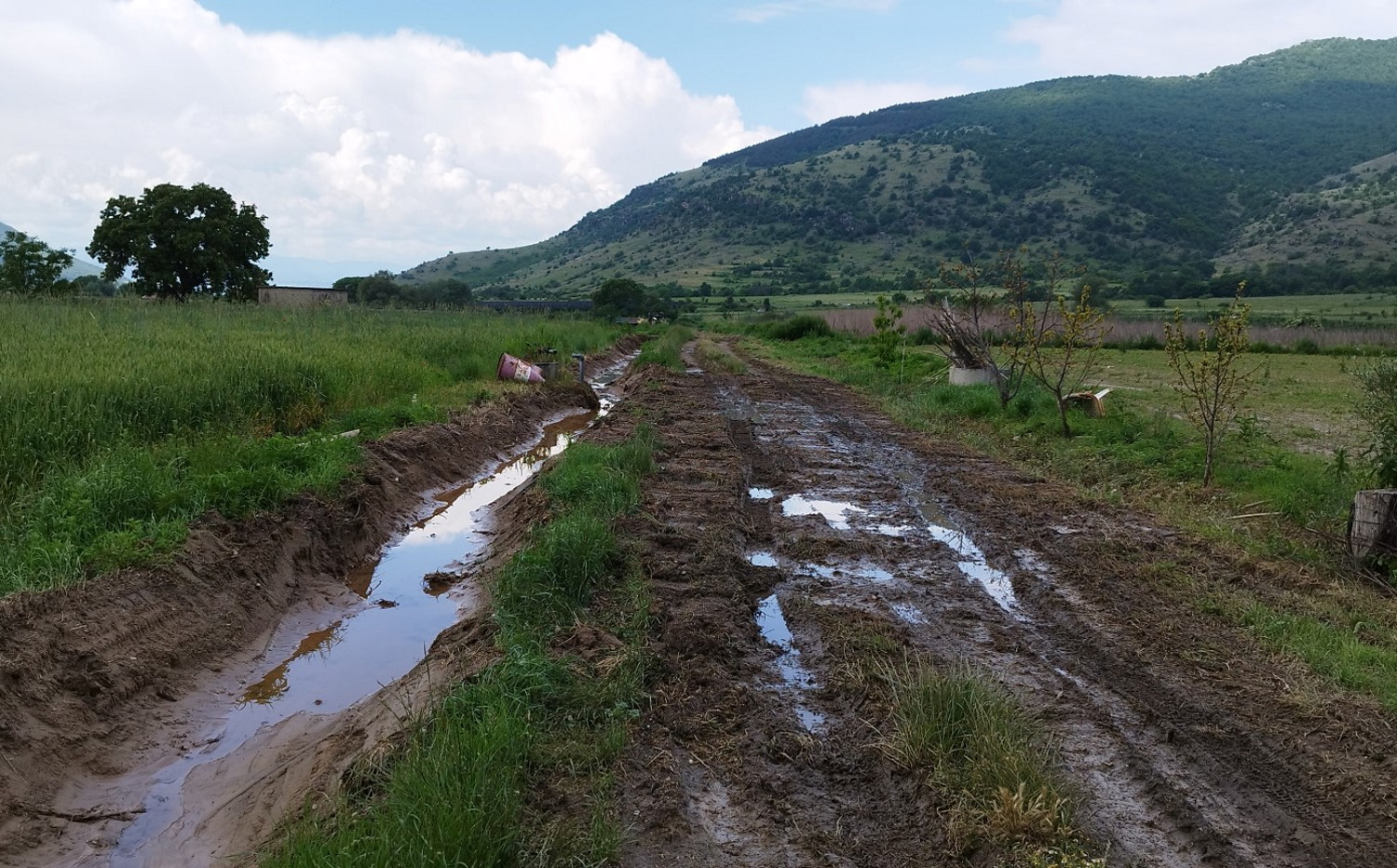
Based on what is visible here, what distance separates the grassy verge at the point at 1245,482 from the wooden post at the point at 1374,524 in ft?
0.68

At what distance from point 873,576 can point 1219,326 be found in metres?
6.20

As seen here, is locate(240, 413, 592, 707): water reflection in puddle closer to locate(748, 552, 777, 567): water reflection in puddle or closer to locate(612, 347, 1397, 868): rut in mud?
locate(612, 347, 1397, 868): rut in mud

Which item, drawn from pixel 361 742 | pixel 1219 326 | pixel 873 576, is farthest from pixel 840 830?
pixel 1219 326

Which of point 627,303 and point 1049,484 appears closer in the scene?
point 1049,484

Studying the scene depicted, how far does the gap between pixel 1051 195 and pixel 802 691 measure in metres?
121

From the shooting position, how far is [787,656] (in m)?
5.65

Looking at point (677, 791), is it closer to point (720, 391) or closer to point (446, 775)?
point (446, 775)

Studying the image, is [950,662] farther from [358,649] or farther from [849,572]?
[358,649]

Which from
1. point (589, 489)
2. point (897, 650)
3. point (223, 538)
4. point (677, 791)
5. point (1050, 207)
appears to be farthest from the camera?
point (1050, 207)

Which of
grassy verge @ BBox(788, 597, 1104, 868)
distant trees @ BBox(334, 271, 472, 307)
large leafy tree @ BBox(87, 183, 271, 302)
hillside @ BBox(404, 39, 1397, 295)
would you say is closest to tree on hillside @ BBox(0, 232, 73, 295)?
large leafy tree @ BBox(87, 183, 271, 302)

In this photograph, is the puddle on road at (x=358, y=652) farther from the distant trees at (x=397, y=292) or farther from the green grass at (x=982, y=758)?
the distant trees at (x=397, y=292)

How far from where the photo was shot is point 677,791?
3957mm

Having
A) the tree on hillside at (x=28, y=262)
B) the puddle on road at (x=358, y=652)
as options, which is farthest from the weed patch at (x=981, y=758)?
the tree on hillside at (x=28, y=262)

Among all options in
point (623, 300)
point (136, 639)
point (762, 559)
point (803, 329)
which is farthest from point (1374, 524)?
point (623, 300)
